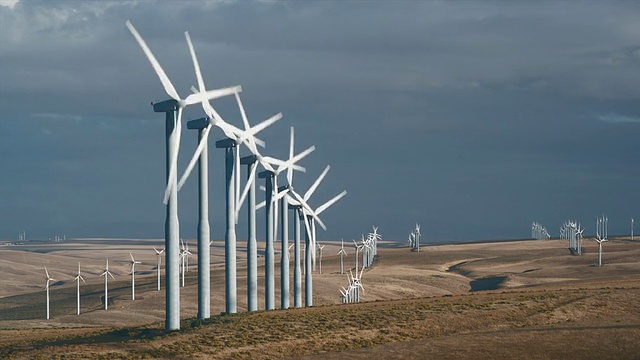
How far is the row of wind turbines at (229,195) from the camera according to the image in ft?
218

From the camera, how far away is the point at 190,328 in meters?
71.1

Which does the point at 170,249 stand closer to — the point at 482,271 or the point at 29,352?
the point at 29,352

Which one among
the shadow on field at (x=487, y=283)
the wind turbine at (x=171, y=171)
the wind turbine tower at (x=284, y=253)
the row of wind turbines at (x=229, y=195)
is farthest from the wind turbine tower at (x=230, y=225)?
the shadow on field at (x=487, y=283)

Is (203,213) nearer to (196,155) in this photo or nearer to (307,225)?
(196,155)

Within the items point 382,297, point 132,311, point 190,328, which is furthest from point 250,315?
point 382,297

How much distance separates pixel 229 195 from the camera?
81.0m

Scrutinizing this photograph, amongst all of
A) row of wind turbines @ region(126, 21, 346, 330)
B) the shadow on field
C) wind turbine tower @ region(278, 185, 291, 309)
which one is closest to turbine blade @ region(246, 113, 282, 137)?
row of wind turbines @ region(126, 21, 346, 330)

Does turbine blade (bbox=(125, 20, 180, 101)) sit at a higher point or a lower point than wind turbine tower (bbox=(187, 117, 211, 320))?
higher

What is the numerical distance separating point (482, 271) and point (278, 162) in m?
109

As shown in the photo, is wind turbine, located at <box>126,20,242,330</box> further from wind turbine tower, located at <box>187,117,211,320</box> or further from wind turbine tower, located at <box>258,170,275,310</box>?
wind turbine tower, located at <box>258,170,275,310</box>

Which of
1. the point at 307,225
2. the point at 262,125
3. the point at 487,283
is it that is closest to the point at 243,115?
the point at 262,125

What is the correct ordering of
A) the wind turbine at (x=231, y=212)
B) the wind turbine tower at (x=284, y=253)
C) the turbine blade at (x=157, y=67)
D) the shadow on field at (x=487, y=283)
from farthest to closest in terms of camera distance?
the shadow on field at (x=487, y=283) → the wind turbine tower at (x=284, y=253) → the wind turbine at (x=231, y=212) → the turbine blade at (x=157, y=67)

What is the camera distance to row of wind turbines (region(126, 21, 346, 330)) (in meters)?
66.5

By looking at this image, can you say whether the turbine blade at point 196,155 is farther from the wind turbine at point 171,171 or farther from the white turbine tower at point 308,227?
the white turbine tower at point 308,227
